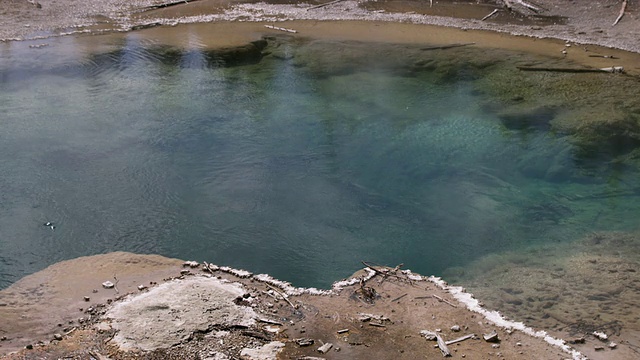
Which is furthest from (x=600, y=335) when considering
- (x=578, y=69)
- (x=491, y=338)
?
(x=578, y=69)

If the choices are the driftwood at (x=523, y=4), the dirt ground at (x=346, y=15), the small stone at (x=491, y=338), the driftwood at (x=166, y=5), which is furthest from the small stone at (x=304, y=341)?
the driftwood at (x=166, y=5)

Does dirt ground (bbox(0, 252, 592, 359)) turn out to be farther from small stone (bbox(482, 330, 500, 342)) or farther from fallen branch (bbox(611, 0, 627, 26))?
fallen branch (bbox(611, 0, 627, 26))

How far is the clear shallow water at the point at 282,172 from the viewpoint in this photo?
6.44 m

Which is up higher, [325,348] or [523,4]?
[523,4]

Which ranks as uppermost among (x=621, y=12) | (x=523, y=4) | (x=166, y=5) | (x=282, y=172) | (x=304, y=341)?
(x=166, y=5)

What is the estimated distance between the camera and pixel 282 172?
7.75m

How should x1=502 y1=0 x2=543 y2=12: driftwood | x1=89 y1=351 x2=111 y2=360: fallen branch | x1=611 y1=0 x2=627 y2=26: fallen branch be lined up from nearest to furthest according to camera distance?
x1=89 y1=351 x2=111 y2=360: fallen branch, x1=611 y1=0 x2=627 y2=26: fallen branch, x1=502 y1=0 x2=543 y2=12: driftwood

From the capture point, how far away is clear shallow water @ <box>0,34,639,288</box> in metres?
6.44

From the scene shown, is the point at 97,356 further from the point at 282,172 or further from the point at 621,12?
the point at 621,12

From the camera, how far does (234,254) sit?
246 inches

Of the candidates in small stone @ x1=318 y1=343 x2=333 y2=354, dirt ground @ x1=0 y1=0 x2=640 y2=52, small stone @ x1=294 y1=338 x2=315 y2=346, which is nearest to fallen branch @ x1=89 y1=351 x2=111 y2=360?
small stone @ x1=294 y1=338 x2=315 y2=346

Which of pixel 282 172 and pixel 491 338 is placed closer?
pixel 491 338

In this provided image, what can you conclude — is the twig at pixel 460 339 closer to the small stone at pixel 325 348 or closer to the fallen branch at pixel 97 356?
the small stone at pixel 325 348

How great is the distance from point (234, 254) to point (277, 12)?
8.73 meters
